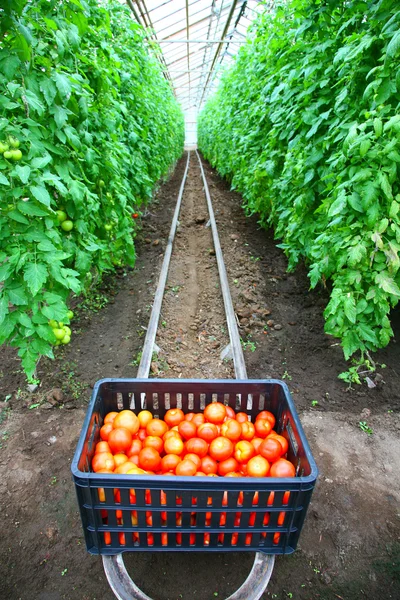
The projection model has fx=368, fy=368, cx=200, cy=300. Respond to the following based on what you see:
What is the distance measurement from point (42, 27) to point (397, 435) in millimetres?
3316

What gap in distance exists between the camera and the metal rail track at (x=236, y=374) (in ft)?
4.93

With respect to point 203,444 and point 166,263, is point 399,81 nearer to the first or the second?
point 203,444

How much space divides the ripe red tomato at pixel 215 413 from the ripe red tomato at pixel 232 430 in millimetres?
64

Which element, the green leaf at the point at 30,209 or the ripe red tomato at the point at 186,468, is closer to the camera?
the ripe red tomato at the point at 186,468

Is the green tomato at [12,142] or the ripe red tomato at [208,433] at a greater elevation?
the green tomato at [12,142]

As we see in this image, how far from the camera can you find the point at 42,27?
1.96 m

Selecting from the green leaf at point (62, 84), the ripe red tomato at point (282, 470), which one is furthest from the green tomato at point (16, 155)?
the ripe red tomato at point (282, 470)

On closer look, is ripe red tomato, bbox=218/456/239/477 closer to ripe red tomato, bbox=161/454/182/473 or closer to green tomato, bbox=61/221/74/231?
ripe red tomato, bbox=161/454/182/473

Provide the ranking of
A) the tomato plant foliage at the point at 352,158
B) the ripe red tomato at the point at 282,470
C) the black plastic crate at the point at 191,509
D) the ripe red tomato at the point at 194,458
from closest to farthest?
the black plastic crate at the point at 191,509, the ripe red tomato at the point at 282,470, the ripe red tomato at the point at 194,458, the tomato plant foliage at the point at 352,158

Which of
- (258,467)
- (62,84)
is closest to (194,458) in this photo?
(258,467)

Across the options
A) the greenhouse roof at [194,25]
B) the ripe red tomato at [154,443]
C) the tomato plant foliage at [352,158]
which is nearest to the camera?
the ripe red tomato at [154,443]

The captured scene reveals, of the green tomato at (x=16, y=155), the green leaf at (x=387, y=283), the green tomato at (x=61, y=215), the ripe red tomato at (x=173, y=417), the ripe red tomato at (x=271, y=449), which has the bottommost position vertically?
the ripe red tomato at (x=173, y=417)

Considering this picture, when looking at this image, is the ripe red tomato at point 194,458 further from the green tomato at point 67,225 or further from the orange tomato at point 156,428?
the green tomato at point 67,225

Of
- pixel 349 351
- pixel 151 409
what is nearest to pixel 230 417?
pixel 151 409
